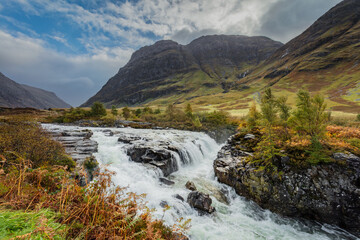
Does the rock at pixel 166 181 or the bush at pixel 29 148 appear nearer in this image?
the bush at pixel 29 148

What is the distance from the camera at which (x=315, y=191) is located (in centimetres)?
1085

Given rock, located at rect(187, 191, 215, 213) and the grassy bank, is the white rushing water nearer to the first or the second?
rock, located at rect(187, 191, 215, 213)

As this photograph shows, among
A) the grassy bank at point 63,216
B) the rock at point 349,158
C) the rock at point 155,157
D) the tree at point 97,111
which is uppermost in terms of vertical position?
the tree at point 97,111

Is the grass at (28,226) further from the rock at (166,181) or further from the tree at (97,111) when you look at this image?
the tree at (97,111)

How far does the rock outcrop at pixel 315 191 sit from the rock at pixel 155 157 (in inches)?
322

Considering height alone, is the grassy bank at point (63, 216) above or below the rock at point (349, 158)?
above

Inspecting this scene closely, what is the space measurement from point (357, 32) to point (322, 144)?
11177 inches

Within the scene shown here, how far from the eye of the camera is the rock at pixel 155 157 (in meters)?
16.8

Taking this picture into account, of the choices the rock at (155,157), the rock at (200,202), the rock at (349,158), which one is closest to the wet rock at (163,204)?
the rock at (200,202)

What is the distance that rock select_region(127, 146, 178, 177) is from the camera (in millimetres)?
16766

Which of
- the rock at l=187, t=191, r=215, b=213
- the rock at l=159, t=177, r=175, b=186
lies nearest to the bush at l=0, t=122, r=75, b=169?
the rock at l=159, t=177, r=175, b=186

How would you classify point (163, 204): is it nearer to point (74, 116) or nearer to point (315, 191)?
point (315, 191)

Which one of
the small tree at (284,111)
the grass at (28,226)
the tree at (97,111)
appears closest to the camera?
the grass at (28,226)

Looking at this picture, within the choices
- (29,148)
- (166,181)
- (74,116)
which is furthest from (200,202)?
(74,116)
